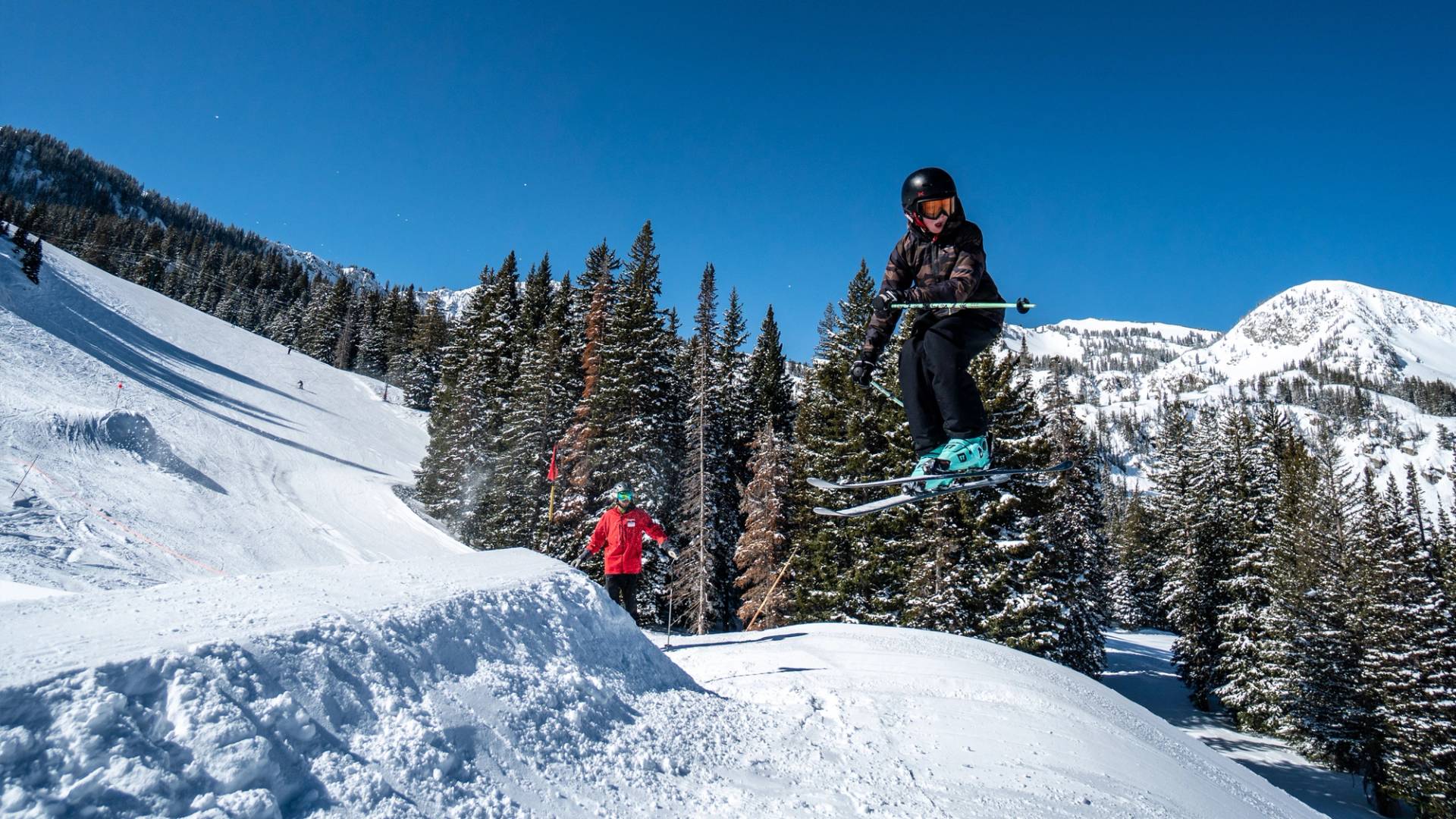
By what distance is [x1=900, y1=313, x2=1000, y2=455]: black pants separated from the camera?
566cm

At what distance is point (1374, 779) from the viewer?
2266cm

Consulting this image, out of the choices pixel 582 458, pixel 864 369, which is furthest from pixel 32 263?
pixel 864 369

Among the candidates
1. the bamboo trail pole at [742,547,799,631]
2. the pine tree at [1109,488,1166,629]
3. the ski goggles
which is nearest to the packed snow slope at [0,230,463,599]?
the ski goggles

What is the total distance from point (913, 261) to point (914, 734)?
195 inches

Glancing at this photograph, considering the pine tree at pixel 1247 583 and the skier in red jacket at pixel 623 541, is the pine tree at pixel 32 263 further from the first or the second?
the pine tree at pixel 1247 583

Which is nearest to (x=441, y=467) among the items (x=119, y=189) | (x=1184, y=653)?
(x=1184, y=653)

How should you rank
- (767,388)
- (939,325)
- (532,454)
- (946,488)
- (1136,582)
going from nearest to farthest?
1. (939,325)
2. (946,488)
3. (532,454)
4. (767,388)
5. (1136,582)

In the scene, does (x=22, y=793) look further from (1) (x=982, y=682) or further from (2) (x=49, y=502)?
(2) (x=49, y=502)

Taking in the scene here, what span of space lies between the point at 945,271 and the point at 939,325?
0.45 m

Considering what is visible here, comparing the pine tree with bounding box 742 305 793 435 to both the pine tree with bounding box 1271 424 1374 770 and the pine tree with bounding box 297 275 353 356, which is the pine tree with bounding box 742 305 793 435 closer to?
the pine tree with bounding box 1271 424 1374 770

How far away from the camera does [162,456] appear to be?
2436cm

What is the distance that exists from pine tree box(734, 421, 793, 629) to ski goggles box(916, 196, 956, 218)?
2171 cm

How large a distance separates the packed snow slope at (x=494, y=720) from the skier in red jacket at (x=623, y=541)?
87.6 inches

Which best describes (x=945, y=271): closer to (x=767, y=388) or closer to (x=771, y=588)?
(x=771, y=588)
